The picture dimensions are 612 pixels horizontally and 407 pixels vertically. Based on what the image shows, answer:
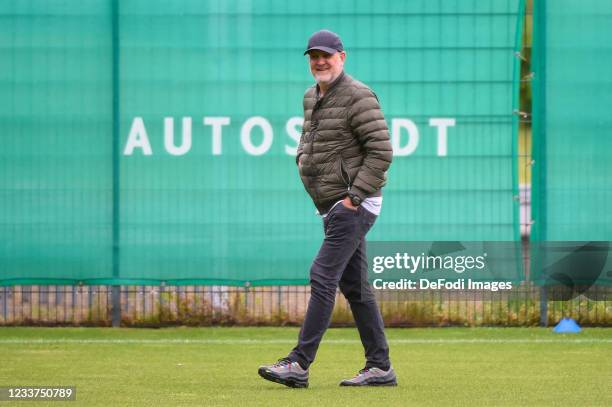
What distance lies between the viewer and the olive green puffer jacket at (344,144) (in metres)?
5.69

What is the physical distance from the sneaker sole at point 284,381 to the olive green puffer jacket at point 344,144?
76 cm

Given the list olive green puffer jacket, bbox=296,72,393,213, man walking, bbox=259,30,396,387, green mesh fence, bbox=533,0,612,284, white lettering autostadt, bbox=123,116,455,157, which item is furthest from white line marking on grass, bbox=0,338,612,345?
olive green puffer jacket, bbox=296,72,393,213

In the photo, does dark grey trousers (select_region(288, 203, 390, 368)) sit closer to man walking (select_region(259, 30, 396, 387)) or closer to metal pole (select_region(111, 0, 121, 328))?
man walking (select_region(259, 30, 396, 387))

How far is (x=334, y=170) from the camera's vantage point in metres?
5.76

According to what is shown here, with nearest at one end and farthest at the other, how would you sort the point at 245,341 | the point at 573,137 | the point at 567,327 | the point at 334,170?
the point at 334,170
the point at 245,341
the point at 567,327
the point at 573,137

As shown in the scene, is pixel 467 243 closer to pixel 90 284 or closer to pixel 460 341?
pixel 460 341

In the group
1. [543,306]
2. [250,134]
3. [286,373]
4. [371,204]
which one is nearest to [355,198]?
[371,204]

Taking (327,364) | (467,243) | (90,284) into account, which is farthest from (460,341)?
(90,284)

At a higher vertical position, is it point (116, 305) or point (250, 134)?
point (250, 134)

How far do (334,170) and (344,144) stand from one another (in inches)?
4.7

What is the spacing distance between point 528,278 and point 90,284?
2.90 metres

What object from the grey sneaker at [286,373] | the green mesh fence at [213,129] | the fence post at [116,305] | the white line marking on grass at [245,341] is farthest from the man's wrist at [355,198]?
the fence post at [116,305]

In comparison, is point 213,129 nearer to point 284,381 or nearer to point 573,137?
point 573,137

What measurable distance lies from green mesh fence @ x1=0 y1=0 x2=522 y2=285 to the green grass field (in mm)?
568
